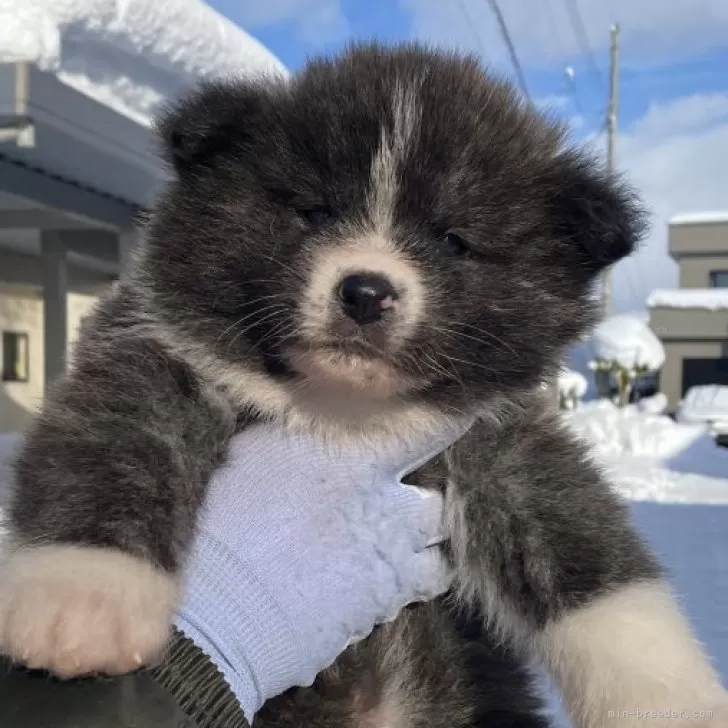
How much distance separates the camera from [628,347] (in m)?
23.2

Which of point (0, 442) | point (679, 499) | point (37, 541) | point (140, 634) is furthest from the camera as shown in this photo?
point (679, 499)

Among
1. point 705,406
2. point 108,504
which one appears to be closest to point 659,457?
point 705,406

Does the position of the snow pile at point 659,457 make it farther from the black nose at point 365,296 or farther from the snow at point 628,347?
the snow at point 628,347

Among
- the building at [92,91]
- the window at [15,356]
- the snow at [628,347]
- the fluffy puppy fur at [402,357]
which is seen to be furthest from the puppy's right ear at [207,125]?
the snow at [628,347]

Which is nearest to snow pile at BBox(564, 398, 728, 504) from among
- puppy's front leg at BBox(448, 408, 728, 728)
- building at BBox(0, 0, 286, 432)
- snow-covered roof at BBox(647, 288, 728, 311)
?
building at BBox(0, 0, 286, 432)

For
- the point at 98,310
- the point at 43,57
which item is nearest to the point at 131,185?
the point at 43,57

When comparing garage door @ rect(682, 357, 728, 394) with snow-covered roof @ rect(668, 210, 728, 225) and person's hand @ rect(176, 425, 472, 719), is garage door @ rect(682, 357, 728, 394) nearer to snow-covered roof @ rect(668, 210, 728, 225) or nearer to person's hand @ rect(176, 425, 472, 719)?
snow-covered roof @ rect(668, 210, 728, 225)

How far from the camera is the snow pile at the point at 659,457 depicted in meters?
9.42

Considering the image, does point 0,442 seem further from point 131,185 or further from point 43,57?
point 43,57

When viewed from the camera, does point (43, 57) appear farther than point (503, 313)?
Yes

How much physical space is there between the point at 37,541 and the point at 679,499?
831 cm

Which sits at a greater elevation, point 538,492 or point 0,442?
point 538,492

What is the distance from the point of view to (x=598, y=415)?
14.8m

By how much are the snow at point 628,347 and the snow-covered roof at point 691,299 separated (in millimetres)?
4063
